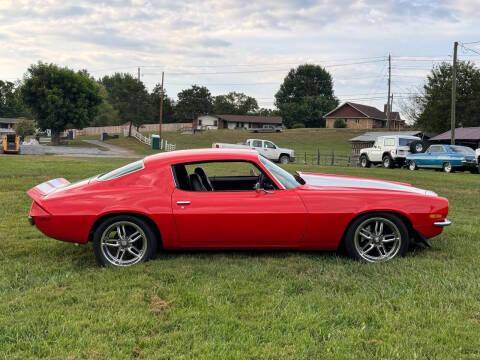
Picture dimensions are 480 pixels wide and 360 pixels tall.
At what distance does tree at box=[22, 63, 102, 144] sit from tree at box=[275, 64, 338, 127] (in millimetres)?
54752

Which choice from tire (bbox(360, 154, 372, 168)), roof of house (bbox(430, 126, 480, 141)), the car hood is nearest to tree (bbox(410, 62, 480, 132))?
roof of house (bbox(430, 126, 480, 141))

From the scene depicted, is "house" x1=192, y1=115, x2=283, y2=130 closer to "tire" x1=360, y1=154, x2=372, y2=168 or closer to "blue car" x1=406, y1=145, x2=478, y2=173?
"tire" x1=360, y1=154, x2=372, y2=168

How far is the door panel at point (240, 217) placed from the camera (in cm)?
508

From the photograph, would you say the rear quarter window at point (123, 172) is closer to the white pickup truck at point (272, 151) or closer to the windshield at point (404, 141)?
the windshield at point (404, 141)

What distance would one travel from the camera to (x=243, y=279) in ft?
15.3

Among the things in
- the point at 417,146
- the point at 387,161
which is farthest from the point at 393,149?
the point at 417,146

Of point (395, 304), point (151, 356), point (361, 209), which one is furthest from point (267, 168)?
point (151, 356)

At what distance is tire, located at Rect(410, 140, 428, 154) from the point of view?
2710 cm

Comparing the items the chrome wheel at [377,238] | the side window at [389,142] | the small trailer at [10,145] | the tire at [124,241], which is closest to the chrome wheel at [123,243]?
the tire at [124,241]

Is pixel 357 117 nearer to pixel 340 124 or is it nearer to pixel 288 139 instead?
pixel 340 124

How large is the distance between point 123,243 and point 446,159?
890 inches

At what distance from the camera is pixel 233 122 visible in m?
98.9

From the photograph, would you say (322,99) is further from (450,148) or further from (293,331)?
(293,331)

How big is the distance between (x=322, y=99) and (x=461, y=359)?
10295 cm
